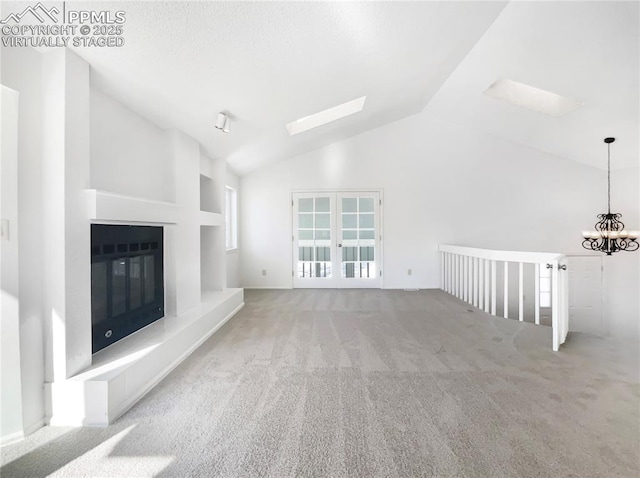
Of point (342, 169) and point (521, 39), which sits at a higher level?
point (521, 39)

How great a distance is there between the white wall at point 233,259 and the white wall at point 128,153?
215cm

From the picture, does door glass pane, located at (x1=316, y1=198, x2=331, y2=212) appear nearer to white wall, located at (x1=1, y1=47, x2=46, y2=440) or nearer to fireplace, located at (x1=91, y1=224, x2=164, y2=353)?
fireplace, located at (x1=91, y1=224, x2=164, y2=353)

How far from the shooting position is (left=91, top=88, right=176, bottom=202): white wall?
84.8 inches

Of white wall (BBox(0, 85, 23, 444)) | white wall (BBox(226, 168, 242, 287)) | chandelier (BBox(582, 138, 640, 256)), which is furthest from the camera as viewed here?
white wall (BBox(226, 168, 242, 287))

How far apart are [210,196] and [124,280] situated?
6.78ft

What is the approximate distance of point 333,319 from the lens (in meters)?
3.61

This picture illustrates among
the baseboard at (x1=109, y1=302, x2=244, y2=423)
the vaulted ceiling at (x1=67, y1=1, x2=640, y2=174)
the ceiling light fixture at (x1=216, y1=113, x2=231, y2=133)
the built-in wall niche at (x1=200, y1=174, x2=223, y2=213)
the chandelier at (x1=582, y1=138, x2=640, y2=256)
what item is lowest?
the baseboard at (x1=109, y1=302, x2=244, y2=423)

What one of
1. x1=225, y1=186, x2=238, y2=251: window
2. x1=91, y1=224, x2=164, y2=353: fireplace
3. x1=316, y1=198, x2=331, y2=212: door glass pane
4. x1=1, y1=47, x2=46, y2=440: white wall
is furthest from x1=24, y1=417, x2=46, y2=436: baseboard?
x1=316, y1=198, x2=331, y2=212: door glass pane

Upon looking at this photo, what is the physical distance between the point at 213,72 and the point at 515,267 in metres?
5.54

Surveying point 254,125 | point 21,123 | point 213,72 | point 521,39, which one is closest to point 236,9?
point 213,72

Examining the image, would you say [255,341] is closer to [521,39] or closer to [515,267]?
[521,39]

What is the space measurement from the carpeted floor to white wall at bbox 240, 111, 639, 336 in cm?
278

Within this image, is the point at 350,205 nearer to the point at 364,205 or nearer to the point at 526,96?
the point at 364,205

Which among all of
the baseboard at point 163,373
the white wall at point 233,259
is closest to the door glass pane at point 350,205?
the white wall at point 233,259
